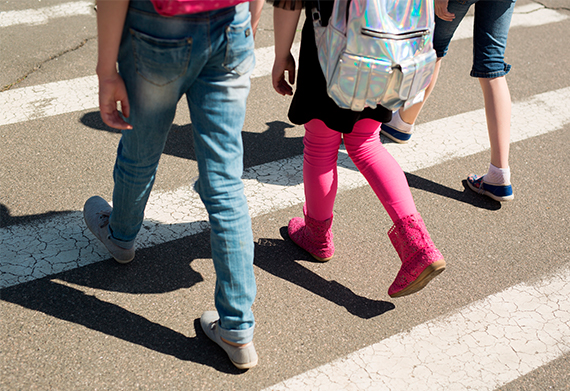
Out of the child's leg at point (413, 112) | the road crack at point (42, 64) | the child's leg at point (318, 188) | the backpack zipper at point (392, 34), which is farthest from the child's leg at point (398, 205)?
the road crack at point (42, 64)

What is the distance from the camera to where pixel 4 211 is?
8.82 ft

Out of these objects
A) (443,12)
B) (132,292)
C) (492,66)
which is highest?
(443,12)

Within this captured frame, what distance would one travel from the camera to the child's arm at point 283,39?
2020 mm

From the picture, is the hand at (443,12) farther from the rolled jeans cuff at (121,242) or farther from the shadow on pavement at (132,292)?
the rolled jeans cuff at (121,242)

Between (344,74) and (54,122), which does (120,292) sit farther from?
(54,122)

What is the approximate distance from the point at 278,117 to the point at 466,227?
1505 mm

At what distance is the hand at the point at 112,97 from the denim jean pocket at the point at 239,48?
1.10 ft

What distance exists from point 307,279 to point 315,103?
85 cm

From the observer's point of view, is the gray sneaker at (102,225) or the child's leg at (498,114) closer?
the gray sneaker at (102,225)

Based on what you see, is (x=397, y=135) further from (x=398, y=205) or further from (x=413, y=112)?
(x=398, y=205)

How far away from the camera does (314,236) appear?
2545 millimetres

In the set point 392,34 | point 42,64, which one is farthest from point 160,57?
point 42,64

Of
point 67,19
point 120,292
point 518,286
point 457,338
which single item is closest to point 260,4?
point 120,292

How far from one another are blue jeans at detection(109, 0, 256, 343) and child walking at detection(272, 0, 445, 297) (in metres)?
0.36
